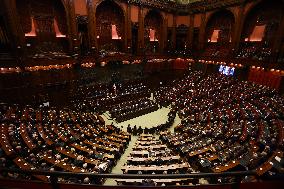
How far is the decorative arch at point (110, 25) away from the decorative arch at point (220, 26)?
41.8 ft

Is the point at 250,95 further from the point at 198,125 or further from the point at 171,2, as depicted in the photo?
the point at 171,2

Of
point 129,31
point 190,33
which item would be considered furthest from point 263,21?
point 129,31

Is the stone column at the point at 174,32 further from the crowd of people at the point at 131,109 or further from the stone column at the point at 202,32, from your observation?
the crowd of people at the point at 131,109

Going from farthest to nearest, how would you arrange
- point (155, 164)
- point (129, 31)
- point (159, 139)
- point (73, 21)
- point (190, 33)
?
point (190, 33)
point (129, 31)
point (73, 21)
point (159, 139)
point (155, 164)

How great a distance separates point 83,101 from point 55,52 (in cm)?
599

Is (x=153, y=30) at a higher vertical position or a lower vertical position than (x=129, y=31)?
higher

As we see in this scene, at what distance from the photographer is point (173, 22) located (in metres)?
28.9

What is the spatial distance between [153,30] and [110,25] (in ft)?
23.0

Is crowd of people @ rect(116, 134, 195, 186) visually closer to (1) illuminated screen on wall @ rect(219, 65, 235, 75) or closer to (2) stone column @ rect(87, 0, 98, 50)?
(2) stone column @ rect(87, 0, 98, 50)

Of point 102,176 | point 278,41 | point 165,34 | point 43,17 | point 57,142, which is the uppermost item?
point 43,17

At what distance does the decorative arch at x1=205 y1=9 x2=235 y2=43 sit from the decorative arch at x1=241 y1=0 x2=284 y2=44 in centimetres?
200

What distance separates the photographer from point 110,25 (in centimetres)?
2411

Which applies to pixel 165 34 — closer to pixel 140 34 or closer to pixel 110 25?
pixel 140 34

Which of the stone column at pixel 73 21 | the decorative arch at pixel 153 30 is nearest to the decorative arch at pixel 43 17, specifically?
the stone column at pixel 73 21
